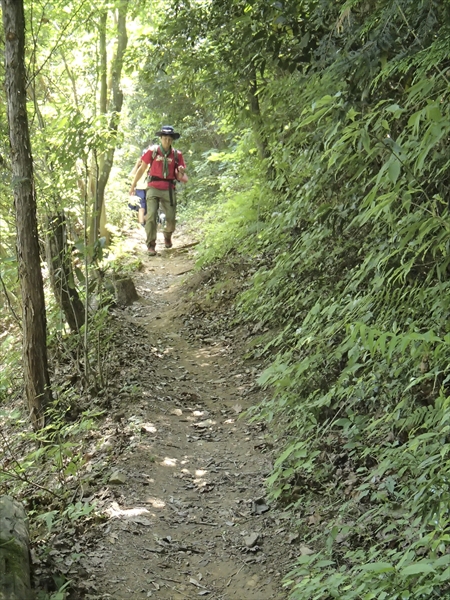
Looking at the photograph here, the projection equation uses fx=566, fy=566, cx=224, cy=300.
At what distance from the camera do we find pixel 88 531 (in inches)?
169

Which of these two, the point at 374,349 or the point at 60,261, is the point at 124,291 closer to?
the point at 60,261

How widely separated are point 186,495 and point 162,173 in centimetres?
838

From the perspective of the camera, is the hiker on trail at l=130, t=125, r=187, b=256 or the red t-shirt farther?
the red t-shirt

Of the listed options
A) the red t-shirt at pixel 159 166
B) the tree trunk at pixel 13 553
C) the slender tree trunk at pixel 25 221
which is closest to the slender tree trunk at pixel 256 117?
the slender tree trunk at pixel 25 221

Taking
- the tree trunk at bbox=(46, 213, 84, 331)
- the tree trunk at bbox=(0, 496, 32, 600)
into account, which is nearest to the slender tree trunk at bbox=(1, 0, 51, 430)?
the tree trunk at bbox=(46, 213, 84, 331)

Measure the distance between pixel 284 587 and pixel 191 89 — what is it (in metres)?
7.65

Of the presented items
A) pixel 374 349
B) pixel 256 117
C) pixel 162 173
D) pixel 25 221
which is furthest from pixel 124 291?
pixel 374 349

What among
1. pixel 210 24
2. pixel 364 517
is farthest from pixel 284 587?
pixel 210 24

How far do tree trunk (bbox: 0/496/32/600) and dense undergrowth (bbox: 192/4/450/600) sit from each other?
1.52 metres

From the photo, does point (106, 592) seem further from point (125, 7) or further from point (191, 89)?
point (125, 7)

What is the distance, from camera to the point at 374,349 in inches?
117

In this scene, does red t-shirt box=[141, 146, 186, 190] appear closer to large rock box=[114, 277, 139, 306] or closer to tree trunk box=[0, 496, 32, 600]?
large rock box=[114, 277, 139, 306]

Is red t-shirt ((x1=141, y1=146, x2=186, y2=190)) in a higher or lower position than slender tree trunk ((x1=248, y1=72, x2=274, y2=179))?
lower

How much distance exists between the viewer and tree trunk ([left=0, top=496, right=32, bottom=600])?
278 centimetres
